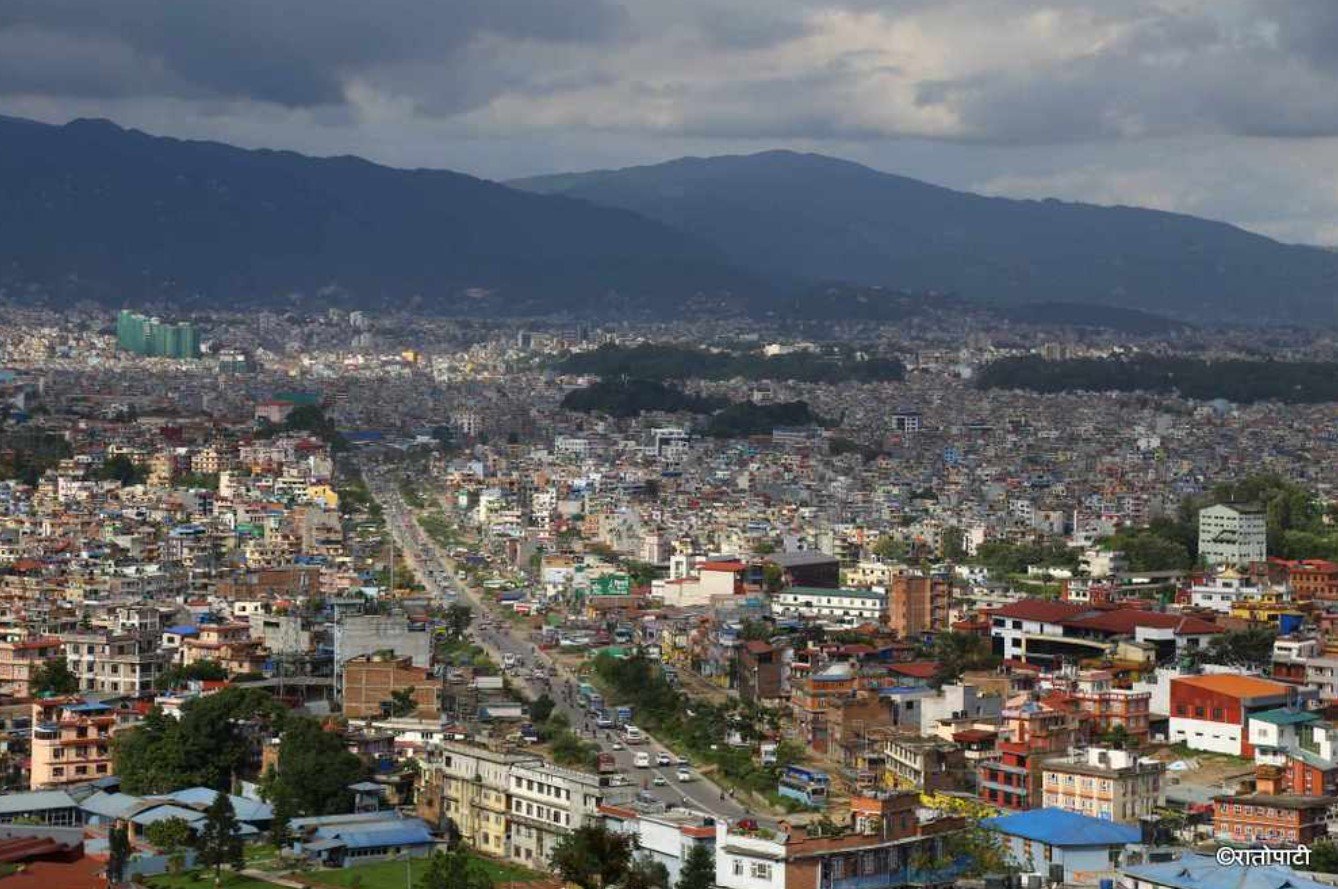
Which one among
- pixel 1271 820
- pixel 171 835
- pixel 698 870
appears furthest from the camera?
pixel 171 835

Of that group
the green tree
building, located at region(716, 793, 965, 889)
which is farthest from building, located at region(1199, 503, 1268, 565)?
building, located at region(716, 793, 965, 889)

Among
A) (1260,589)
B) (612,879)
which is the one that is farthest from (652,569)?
(612,879)

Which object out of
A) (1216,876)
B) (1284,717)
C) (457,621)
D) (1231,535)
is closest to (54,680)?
(457,621)

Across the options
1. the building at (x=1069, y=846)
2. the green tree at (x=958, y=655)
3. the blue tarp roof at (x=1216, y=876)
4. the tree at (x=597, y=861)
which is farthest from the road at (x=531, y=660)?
the blue tarp roof at (x=1216, y=876)

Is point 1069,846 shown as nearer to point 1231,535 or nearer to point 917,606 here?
point 917,606

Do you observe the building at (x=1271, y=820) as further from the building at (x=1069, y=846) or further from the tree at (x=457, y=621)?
the tree at (x=457, y=621)

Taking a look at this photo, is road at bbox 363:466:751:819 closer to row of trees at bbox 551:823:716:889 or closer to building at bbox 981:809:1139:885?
row of trees at bbox 551:823:716:889
